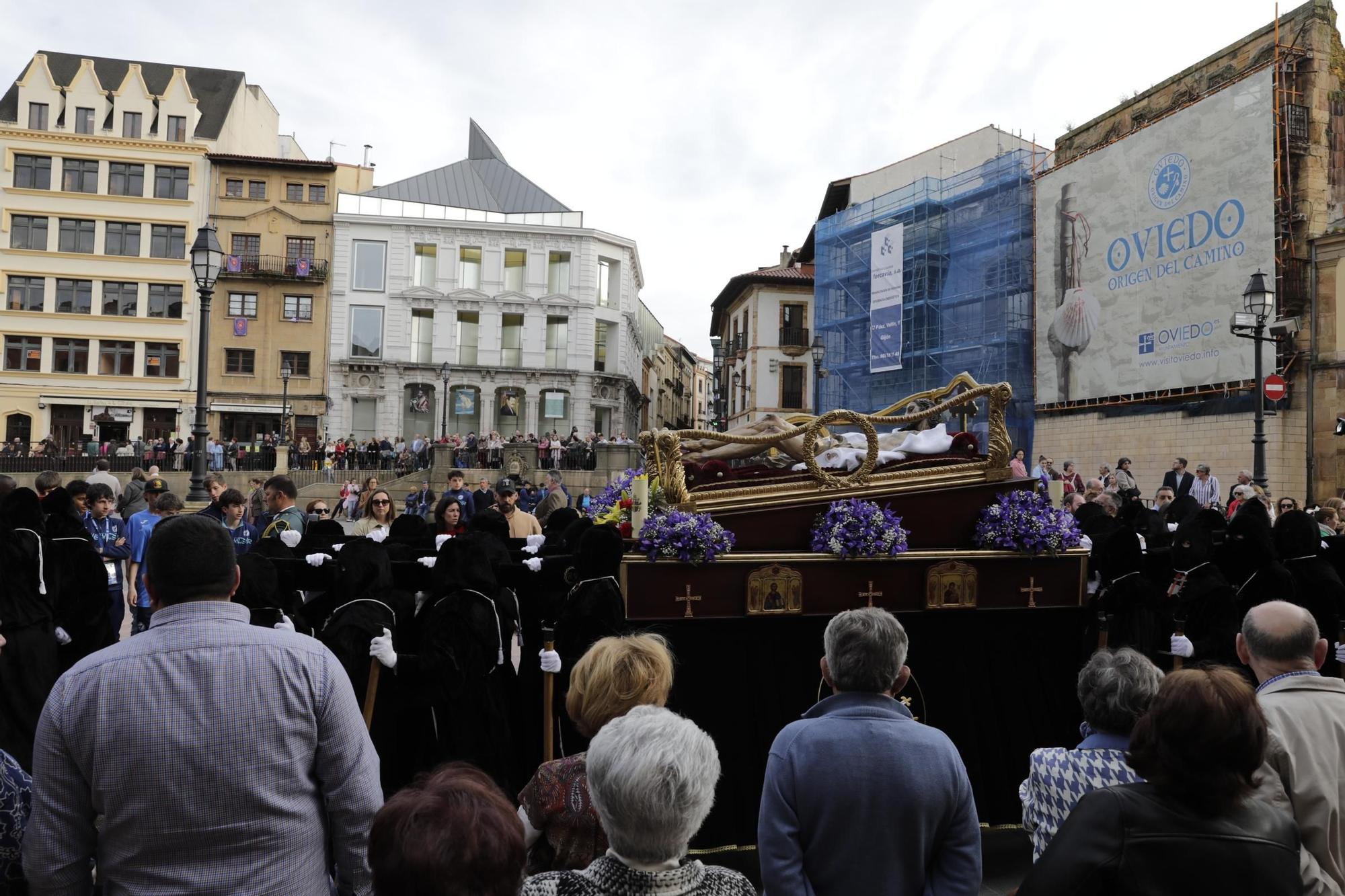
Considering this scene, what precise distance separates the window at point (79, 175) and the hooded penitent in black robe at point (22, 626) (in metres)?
42.5

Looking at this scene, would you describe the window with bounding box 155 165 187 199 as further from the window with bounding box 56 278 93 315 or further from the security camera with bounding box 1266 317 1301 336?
the security camera with bounding box 1266 317 1301 336

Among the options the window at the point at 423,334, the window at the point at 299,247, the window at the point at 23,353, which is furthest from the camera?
the window at the point at 423,334

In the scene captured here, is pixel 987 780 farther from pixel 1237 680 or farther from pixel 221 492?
pixel 221 492

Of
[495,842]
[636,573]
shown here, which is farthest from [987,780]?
[495,842]

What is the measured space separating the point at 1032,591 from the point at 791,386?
136 ft

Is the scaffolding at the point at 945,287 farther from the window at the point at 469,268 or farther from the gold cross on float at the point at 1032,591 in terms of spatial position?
the gold cross on float at the point at 1032,591

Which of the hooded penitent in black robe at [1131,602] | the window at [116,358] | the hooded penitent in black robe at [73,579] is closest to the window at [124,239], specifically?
the window at [116,358]

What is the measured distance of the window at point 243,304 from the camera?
140 ft

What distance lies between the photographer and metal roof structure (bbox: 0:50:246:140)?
41594 millimetres

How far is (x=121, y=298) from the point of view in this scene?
1628 inches

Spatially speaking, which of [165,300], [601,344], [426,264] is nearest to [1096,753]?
[426,264]

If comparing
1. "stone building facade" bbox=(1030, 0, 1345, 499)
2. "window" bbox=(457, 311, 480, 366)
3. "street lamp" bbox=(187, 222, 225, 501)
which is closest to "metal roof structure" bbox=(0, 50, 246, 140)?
"window" bbox=(457, 311, 480, 366)

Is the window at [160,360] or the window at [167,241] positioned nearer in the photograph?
the window at [160,360]

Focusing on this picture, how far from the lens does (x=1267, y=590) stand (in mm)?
5984
